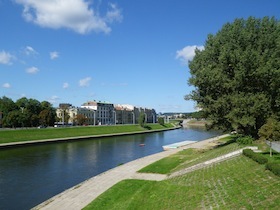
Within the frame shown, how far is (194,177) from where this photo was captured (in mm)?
22578

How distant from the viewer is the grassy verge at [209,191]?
14.7m

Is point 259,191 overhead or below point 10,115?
below

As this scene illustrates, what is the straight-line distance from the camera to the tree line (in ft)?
344

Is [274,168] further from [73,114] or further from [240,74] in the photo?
[73,114]

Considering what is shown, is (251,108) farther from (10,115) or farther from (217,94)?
(10,115)

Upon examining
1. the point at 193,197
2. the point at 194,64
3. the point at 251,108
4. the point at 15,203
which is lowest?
the point at 15,203

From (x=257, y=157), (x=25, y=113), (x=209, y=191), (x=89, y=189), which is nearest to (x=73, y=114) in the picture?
(x=25, y=113)

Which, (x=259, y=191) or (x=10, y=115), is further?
(x=10, y=115)

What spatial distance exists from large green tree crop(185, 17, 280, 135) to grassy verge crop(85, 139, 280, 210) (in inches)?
438

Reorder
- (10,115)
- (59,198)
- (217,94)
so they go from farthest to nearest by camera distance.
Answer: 1. (10,115)
2. (217,94)
3. (59,198)

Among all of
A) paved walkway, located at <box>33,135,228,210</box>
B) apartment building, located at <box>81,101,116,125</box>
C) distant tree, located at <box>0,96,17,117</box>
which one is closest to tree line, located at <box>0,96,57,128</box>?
distant tree, located at <box>0,96,17,117</box>

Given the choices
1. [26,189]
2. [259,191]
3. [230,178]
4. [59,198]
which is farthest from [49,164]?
[259,191]

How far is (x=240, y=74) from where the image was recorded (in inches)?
1364

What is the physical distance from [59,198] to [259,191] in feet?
45.8
